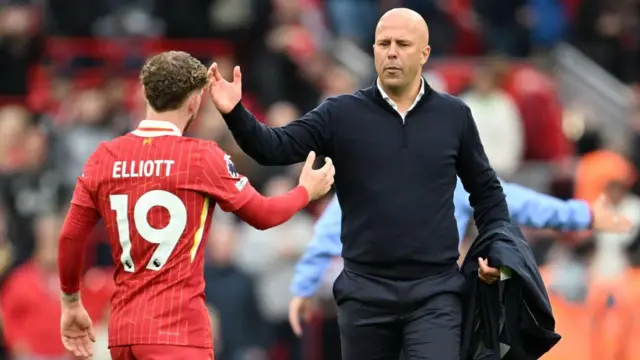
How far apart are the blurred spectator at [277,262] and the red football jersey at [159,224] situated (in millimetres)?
6214

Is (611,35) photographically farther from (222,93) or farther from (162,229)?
(162,229)

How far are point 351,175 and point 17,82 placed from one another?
933 centimetres

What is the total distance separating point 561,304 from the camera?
35.1 feet

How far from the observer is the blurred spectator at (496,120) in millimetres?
14586

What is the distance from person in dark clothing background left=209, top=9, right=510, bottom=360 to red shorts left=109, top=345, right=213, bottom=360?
3.13ft

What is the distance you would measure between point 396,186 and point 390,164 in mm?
111

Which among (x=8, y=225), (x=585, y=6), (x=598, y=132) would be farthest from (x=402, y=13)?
(x=585, y=6)

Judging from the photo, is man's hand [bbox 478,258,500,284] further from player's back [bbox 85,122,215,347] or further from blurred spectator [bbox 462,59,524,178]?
blurred spectator [bbox 462,59,524,178]

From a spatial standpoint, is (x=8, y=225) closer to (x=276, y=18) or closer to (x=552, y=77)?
(x=276, y=18)

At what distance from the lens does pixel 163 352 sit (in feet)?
21.8

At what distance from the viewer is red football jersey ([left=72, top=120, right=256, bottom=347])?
6691 millimetres

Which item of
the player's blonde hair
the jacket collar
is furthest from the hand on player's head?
the player's blonde hair

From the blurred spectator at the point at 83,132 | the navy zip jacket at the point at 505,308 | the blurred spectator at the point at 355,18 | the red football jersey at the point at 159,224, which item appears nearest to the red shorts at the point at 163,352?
the red football jersey at the point at 159,224

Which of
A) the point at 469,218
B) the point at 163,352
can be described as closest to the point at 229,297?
the point at 469,218
